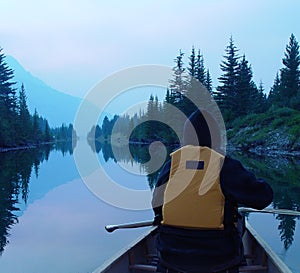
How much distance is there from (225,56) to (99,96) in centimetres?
4471

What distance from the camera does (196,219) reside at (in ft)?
8.38

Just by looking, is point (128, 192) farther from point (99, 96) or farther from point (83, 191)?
point (99, 96)

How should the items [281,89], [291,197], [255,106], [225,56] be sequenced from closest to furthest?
[291,197] → [281,89] → [255,106] → [225,56]

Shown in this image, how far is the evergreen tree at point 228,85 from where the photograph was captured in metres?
45.0

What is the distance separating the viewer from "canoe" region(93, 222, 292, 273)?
12.8 ft

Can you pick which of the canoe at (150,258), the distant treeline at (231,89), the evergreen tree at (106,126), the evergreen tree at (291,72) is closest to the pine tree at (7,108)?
the distant treeline at (231,89)

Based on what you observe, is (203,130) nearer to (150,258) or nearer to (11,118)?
(150,258)

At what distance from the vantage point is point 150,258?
497 cm

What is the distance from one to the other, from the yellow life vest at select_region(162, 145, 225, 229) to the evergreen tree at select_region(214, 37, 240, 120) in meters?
42.4

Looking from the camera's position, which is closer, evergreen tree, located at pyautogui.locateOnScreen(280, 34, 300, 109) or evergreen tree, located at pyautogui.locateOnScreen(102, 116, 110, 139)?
evergreen tree, located at pyautogui.locateOnScreen(280, 34, 300, 109)

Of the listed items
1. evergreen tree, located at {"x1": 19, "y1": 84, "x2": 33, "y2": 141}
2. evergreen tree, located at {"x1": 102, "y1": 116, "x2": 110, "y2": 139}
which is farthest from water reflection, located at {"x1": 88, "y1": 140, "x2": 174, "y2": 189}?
evergreen tree, located at {"x1": 102, "y1": 116, "x2": 110, "y2": 139}

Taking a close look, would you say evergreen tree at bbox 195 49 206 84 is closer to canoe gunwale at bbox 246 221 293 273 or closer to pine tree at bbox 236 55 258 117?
pine tree at bbox 236 55 258 117

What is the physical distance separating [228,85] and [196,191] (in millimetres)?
44774

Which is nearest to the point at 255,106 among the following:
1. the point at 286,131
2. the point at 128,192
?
A: the point at 286,131
